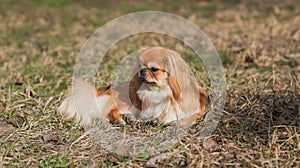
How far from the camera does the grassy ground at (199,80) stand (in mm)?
3141

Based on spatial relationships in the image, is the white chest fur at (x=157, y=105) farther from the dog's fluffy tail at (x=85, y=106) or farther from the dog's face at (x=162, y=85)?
the dog's fluffy tail at (x=85, y=106)

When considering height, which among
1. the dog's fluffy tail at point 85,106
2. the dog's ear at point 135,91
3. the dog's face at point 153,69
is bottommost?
the dog's fluffy tail at point 85,106

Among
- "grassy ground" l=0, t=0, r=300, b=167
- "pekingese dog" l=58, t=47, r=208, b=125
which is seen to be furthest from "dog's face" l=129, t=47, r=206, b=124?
"grassy ground" l=0, t=0, r=300, b=167

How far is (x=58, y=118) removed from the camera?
380cm

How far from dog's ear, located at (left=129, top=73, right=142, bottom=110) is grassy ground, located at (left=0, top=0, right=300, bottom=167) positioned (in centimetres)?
41

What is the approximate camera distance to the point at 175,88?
132 inches

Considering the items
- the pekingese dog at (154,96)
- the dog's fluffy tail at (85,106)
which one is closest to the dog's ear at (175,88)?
the pekingese dog at (154,96)

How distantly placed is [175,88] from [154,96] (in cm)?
16

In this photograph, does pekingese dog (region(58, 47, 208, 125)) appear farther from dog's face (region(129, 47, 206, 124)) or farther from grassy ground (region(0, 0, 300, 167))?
grassy ground (region(0, 0, 300, 167))

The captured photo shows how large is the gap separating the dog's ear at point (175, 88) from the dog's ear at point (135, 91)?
9.1 inches

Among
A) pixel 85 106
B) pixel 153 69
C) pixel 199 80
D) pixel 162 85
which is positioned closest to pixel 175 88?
pixel 162 85

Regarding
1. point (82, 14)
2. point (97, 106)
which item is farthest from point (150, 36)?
point (97, 106)

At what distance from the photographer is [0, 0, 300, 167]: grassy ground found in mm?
3141

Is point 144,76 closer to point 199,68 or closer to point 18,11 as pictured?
point 199,68
